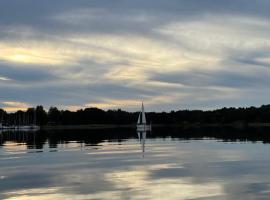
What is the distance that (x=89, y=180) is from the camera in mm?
28438

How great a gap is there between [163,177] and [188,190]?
4893 mm

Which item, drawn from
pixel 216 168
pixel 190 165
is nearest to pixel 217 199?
pixel 216 168

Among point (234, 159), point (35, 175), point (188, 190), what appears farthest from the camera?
point (234, 159)

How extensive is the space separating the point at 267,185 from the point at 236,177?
330cm

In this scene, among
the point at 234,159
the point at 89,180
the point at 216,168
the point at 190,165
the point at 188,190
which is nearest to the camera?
the point at 188,190

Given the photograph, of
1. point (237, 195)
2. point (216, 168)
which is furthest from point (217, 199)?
A: point (216, 168)

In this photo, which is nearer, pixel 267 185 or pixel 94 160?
pixel 267 185

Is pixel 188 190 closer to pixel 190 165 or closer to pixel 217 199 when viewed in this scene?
pixel 217 199

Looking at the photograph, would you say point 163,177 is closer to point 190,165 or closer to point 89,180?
point 89,180

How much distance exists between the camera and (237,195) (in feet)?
75.2

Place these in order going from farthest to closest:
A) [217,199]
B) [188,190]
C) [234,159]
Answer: [234,159], [188,190], [217,199]

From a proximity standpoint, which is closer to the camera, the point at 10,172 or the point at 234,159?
the point at 10,172

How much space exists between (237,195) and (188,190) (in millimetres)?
2513

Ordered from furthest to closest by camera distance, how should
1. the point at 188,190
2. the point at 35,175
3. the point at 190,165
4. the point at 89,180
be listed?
the point at 190,165 → the point at 35,175 → the point at 89,180 → the point at 188,190
